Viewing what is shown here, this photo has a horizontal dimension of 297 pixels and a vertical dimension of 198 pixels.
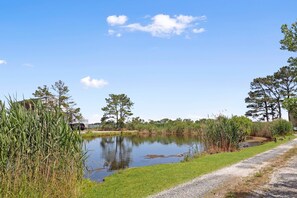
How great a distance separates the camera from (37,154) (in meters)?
7.42

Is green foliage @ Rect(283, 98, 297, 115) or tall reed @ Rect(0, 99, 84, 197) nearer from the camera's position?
tall reed @ Rect(0, 99, 84, 197)

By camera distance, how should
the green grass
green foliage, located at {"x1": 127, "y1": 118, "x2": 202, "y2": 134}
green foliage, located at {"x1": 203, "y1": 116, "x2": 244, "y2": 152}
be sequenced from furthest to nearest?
green foliage, located at {"x1": 127, "y1": 118, "x2": 202, "y2": 134} < green foliage, located at {"x1": 203, "y1": 116, "x2": 244, "y2": 152} < the green grass

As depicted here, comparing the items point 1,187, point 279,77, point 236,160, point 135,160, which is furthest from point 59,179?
point 279,77

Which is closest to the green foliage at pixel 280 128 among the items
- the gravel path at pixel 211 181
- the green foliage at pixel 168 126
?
the green foliage at pixel 168 126

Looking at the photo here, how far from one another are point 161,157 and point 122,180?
12694mm

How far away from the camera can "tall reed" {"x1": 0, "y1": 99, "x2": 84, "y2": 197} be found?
22.7 feet

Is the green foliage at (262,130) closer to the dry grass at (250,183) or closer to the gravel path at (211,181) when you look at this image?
the gravel path at (211,181)

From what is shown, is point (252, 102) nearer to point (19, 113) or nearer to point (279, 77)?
point (279, 77)

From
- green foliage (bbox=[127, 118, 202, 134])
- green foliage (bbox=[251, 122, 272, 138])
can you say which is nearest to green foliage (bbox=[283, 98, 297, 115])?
green foliage (bbox=[251, 122, 272, 138])

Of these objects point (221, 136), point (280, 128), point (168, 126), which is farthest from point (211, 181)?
point (168, 126)

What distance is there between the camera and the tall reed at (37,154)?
693 centimetres

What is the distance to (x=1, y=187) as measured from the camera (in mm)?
6695

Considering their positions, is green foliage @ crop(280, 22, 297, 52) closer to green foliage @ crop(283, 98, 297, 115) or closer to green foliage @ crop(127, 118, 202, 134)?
green foliage @ crop(283, 98, 297, 115)

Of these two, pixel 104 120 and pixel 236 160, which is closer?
pixel 236 160
